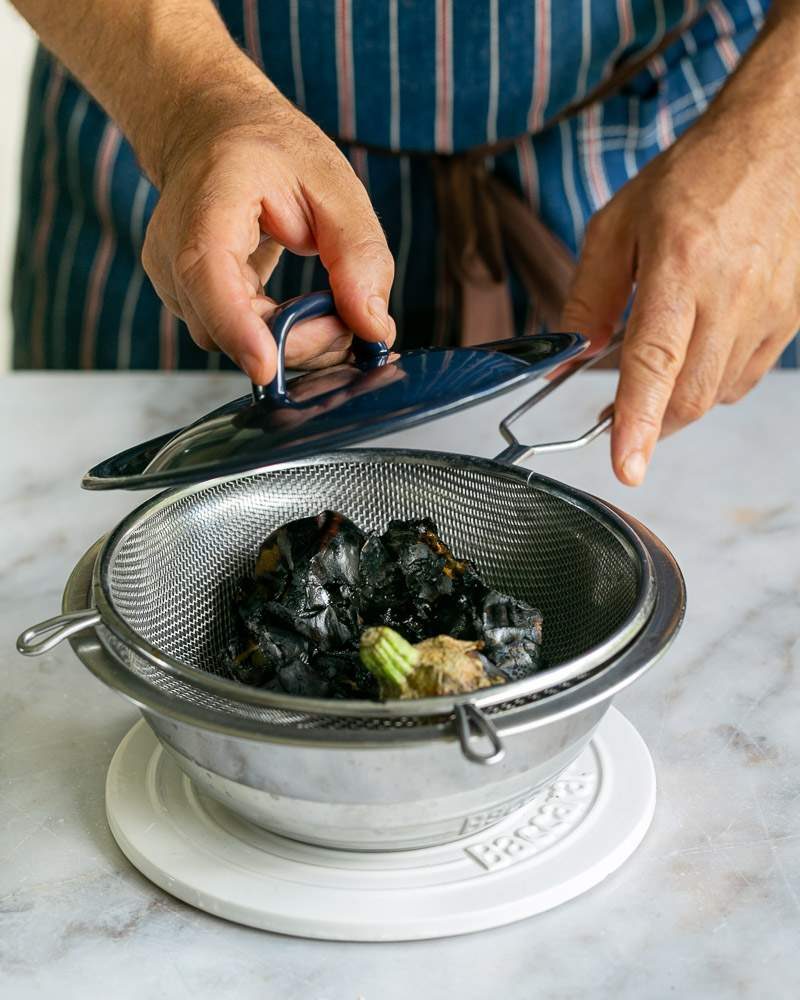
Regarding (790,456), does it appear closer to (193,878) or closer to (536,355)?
(536,355)

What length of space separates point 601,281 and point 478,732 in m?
0.87

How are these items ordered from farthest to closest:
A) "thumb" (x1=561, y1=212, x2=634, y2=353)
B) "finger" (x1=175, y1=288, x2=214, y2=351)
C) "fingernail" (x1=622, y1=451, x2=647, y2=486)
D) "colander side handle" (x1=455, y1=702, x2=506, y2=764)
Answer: "thumb" (x1=561, y1=212, x2=634, y2=353) → "fingernail" (x1=622, y1=451, x2=647, y2=486) → "finger" (x1=175, y1=288, x2=214, y2=351) → "colander side handle" (x1=455, y1=702, x2=506, y2=764)

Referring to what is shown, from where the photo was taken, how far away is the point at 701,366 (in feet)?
4.44

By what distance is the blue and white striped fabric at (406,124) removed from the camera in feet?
5.60

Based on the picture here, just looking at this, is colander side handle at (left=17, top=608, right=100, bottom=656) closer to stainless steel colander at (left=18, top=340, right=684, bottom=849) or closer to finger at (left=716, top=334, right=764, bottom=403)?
stainless steel colander at (left=18, top=340, right=684, bottom=849)

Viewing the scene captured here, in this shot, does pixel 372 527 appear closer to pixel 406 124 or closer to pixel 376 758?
pixel 376 758

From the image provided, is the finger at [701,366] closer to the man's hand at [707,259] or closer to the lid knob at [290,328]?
the man's hand at [707,259]

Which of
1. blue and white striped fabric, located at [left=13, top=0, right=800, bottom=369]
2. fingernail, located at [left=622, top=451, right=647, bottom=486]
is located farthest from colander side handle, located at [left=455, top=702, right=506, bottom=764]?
blue and white striped fabric, located at [left=13, top=0, right=800, bottom=369]

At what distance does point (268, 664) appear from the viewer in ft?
3.34

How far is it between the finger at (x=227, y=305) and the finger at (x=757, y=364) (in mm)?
755

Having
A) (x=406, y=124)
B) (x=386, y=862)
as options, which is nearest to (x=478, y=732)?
(x=386, y=862)

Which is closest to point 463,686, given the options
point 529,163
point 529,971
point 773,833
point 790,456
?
point 529,971

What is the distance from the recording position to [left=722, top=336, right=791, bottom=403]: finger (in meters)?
1.50

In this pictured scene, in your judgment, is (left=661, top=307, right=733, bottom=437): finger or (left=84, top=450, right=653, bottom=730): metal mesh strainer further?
(left=661, top=307, right=733, bottom=437): finger
